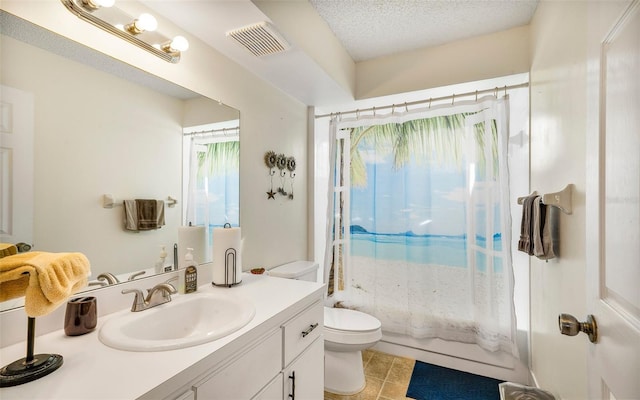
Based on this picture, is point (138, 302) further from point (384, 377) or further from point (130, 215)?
point (384, 377)

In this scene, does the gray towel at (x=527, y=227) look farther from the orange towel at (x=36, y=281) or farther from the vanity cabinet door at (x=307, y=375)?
the orange towel at (x=36, y=281)

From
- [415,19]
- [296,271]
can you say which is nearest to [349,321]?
[296,271]

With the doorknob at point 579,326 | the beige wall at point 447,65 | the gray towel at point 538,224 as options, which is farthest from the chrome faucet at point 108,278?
the beige wall at point 447,65

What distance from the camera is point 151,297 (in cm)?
114

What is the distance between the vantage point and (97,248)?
42.6 inches

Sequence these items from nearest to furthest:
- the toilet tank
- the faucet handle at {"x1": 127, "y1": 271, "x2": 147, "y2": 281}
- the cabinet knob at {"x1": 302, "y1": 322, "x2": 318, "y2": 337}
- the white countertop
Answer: the white countertop
the faucet handle at {"x1": 127, "y1": 271, "x2": 147, "y2": 281}
the cabinet knob at {"x1": 302, "y1": 322, "x2": 318, "y2": 337}
the toilet tank

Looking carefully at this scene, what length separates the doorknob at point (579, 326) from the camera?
0.66 meters

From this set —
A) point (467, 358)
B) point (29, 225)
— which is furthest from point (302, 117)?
point (467, 358)

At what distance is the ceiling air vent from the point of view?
55.4 inches

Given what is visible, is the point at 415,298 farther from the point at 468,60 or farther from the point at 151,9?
the point at 151,9

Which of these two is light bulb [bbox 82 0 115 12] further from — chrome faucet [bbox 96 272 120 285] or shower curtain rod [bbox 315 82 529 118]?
shower curtain rod [bbox 315 82 529 118]

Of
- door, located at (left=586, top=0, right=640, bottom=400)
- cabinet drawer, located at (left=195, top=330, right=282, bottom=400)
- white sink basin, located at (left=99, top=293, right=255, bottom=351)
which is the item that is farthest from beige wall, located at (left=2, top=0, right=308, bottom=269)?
door, located at (left=586, top=0, right=640, bottom=400)

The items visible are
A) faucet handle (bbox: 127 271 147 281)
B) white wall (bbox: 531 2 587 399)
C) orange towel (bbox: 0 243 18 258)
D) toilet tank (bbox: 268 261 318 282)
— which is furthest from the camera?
toilet tank (bbox: 268 261 318 282)

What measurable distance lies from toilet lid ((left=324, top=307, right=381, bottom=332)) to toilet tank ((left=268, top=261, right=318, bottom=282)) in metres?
0.32
